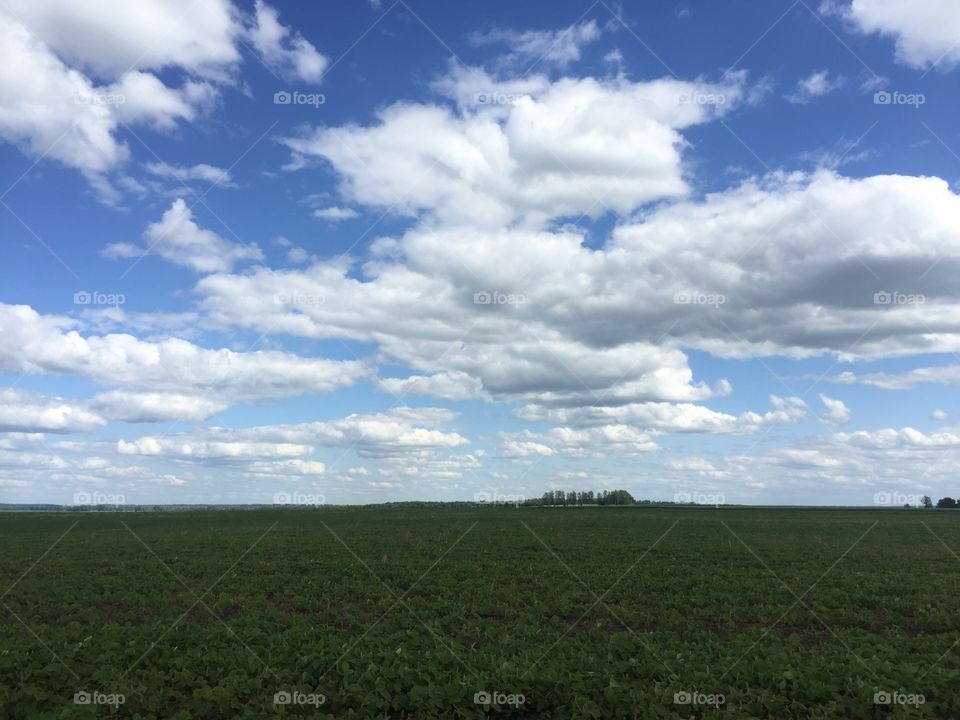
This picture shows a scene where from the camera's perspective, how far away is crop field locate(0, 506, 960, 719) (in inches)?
406

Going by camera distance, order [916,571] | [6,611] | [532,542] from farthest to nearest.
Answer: [532,542]
[916,571]
[6,611]

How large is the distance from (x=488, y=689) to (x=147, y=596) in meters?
18.9

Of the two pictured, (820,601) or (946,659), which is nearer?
(946,659)

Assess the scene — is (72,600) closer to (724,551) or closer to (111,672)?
(111,672)

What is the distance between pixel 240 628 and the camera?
1636cm

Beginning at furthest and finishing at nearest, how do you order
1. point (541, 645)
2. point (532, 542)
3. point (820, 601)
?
point (532, 542), point (820, 601), point (541, 645)

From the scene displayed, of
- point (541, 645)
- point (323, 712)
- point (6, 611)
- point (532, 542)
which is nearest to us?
point (323, 712)

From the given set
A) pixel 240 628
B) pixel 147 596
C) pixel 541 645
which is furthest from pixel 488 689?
pixel 147 596

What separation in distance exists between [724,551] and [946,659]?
25301mm

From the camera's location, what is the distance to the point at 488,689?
10.6m

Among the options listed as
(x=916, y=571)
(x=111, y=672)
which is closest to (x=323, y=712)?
(x=111, y=672)

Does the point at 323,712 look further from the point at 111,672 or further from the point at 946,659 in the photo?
the point at 946,659

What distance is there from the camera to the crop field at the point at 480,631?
1031 centimetres

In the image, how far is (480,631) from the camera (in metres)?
18.1
